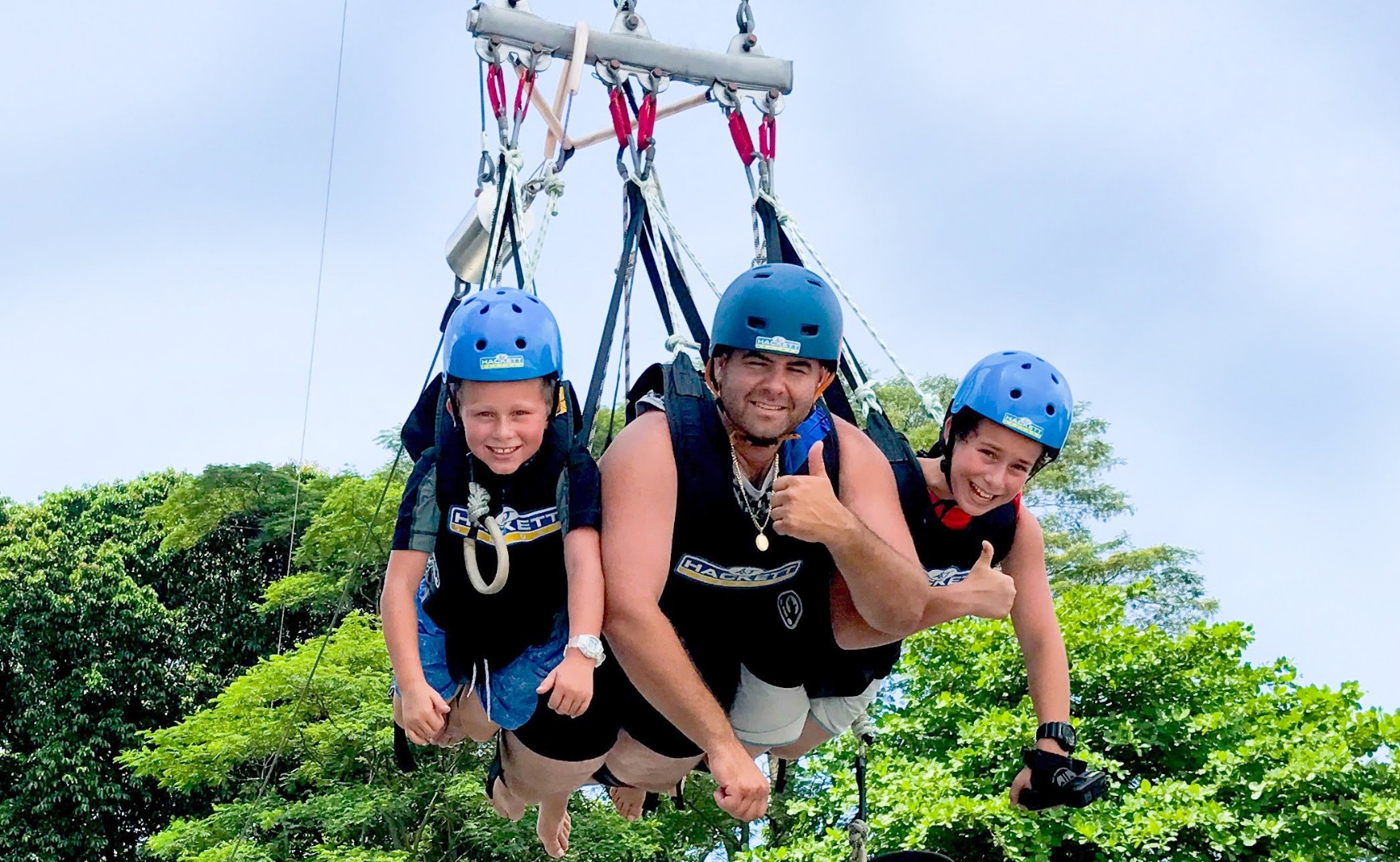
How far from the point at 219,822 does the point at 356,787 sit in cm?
165

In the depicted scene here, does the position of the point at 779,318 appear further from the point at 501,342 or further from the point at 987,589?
the point at 987,589

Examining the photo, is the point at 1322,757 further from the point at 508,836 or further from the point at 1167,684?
the point at 508,836

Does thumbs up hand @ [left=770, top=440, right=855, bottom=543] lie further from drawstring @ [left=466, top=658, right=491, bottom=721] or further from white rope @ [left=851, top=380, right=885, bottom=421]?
drawstring @ [left=466, top=658, right=491, bottom=721]

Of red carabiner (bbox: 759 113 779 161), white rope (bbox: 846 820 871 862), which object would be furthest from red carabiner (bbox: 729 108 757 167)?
white rope (bbox: 846 820 871 862)

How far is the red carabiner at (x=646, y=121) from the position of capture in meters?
4.92

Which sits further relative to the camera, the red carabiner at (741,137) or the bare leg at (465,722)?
the red carabiner at (741,137)

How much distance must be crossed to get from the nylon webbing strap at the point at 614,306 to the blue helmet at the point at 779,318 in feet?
1.31

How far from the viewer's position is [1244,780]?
1241 centimetres

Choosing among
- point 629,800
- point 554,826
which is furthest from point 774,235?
point 554,826

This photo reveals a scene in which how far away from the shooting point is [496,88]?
197 inches

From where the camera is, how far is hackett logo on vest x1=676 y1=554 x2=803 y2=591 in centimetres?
401

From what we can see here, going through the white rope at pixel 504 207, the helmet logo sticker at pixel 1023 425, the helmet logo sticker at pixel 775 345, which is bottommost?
the helmet logo sticker at pixel 1023 425

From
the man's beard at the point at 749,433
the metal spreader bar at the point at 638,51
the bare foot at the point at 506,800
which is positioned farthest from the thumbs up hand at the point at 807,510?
the metal spreader bar at the point at 638,51

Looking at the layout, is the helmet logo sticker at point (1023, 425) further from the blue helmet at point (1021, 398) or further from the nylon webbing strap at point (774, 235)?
the nylon webbing strap at point (774, 235)
